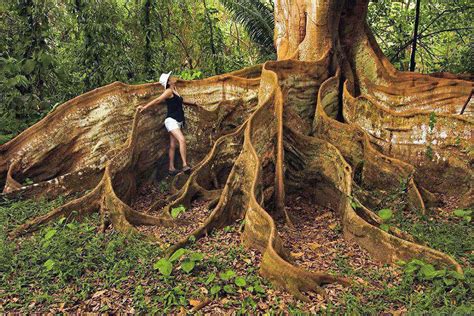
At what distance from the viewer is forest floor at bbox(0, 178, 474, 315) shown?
3.30 m

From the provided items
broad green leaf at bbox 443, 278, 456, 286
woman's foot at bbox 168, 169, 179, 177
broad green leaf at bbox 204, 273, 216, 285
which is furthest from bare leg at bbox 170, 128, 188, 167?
broad green leaf at bbox 443, 278, 456, 286

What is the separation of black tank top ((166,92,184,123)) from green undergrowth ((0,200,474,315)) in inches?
94.8

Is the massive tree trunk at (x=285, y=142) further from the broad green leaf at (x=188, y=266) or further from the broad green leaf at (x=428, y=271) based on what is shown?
the broad green leaf at (x=188, y=266)

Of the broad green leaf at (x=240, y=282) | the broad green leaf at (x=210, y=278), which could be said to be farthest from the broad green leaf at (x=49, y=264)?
the broad green leaf at (x=240, y=282)

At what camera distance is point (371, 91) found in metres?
6.71

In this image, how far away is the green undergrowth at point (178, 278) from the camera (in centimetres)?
329

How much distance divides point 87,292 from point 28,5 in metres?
5.47

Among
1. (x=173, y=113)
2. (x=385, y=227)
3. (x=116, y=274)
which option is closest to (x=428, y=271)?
(x=385, y=227)

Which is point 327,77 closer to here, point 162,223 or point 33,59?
point 162,223

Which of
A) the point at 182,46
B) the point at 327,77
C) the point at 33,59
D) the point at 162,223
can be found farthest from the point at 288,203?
the point at 182,46

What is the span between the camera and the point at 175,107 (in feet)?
20.9

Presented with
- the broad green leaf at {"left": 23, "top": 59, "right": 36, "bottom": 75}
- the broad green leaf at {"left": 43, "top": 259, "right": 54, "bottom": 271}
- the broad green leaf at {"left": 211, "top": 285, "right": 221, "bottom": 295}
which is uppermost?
the broad green leaf at {"left": 23, "top": 59, "right": 36, "bottom": 75}

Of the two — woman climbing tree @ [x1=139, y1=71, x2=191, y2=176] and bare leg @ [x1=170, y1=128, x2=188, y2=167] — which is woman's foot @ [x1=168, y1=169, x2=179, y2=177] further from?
bare leg @ [x1=170, y1=128, x2=188, y2=167]

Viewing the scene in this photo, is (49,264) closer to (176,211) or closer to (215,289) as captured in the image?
(176,211)
